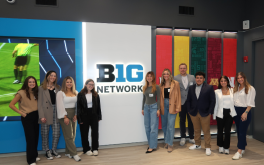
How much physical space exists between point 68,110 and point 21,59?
1.49m

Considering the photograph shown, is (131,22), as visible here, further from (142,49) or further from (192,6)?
(192,6)

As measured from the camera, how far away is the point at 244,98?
338 centimetres

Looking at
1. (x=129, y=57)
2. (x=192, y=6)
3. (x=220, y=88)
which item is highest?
(x=192, y=6)

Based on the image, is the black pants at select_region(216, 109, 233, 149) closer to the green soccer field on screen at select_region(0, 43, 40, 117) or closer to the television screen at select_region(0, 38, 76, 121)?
the television screen at select_region(0, 38, 76, 121)

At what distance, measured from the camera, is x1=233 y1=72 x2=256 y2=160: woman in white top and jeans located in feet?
10.9

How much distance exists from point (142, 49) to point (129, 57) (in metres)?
0.37

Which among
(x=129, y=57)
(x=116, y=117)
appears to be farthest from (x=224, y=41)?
(x=116, y=117)

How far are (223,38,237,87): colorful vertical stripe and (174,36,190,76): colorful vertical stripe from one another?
3.53 ft

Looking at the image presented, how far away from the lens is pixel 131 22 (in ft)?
13.6

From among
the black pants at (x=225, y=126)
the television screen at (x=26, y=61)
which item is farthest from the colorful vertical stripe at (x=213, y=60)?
the television screen at (x=26, y=61)

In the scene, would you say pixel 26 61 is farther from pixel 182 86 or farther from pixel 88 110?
pixel 182 86

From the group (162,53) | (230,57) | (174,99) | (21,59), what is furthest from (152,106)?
(21,59)

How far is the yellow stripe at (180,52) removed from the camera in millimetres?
4402

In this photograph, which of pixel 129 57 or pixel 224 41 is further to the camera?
pixel 224 41
